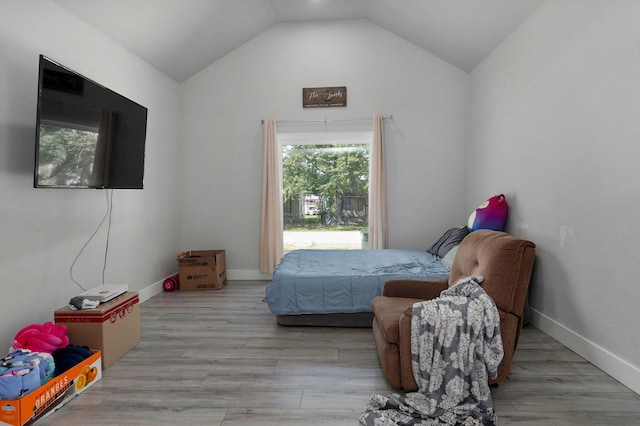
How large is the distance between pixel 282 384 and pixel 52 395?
1.21 m

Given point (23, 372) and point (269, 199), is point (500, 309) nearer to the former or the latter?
point (23, 372)

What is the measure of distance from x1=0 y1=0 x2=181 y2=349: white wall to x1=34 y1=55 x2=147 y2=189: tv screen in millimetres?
318

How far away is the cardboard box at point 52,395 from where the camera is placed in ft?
5.63

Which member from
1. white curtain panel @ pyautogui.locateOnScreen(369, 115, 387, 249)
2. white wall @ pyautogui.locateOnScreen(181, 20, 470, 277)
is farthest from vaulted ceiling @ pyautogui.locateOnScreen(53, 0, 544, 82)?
white curtain panel @ pyautogui.locateOnScreen(369, 115, 387, 249)

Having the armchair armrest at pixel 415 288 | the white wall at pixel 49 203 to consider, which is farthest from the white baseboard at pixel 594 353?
the white wall at pixel 49 203

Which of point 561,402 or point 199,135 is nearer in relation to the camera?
point 561,402

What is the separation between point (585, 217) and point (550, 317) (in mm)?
924

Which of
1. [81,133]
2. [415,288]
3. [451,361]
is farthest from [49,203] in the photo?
[451,361]

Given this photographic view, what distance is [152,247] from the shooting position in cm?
427

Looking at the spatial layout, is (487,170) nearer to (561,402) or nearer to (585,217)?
(585,217)

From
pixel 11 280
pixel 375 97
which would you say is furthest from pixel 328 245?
pixel 11 280

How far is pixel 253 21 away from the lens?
4535mm

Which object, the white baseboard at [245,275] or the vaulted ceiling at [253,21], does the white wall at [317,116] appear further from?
the vaulted ceiling at [253,21]

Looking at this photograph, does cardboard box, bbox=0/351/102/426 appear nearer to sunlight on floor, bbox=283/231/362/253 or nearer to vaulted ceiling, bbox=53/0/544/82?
vaulted ceiling, bbox=53/0/544/82
